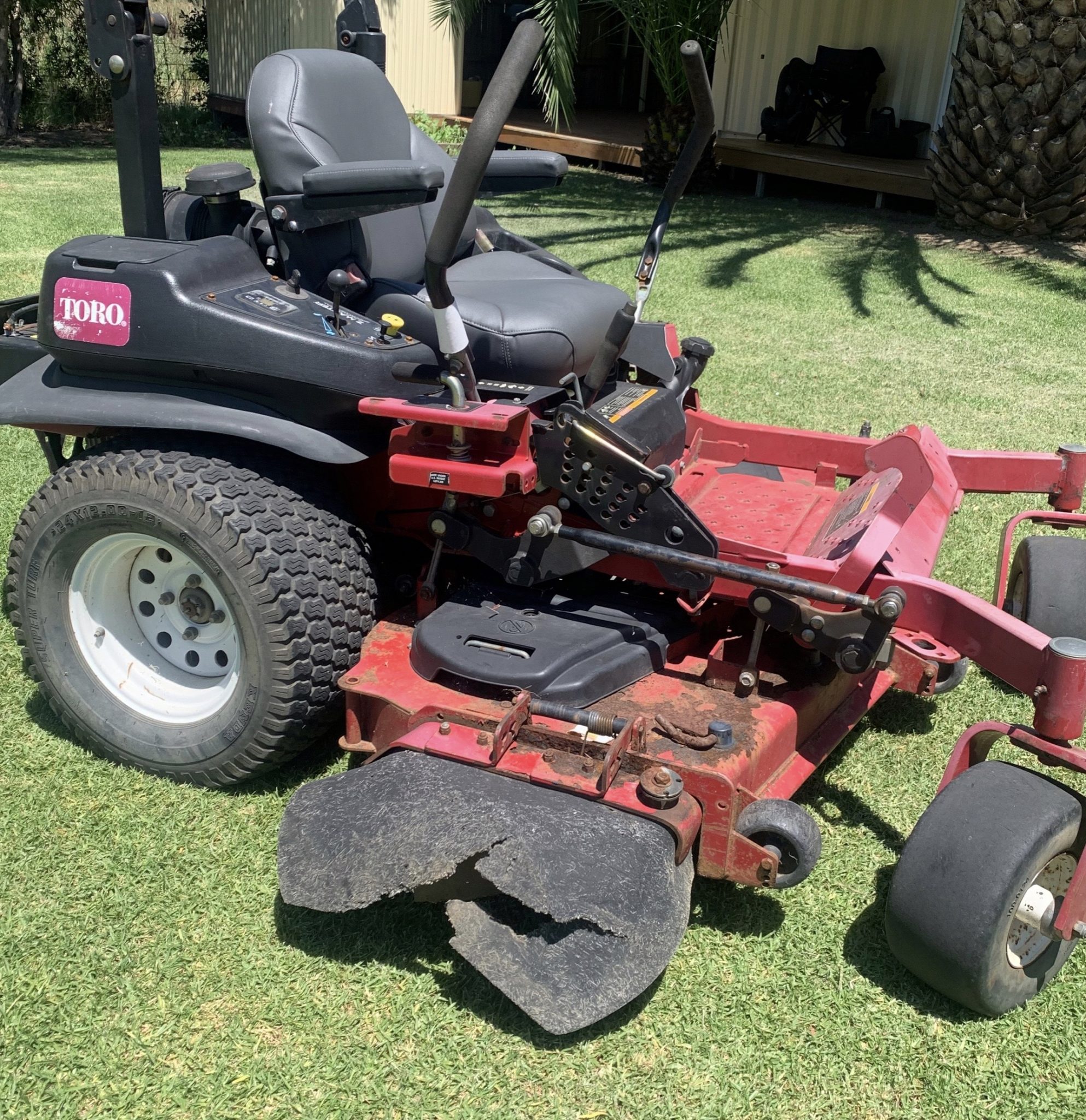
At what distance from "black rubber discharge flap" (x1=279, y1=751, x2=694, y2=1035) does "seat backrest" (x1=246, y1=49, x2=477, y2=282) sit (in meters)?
1.42

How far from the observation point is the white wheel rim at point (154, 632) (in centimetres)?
300

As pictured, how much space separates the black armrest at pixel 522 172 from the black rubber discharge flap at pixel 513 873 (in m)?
2.00

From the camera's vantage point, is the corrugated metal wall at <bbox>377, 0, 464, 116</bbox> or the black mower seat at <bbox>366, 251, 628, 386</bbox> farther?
the corrugated metal wall at <bbox>377, 0, 464, 116</bbox>

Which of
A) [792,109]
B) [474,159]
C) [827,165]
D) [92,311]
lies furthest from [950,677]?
[792,109]

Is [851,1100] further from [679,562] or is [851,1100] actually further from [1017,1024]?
[679,562]

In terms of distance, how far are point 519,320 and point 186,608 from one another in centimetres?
109

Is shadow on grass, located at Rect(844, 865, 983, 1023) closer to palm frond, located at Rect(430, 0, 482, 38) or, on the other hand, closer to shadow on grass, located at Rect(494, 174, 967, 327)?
shadow on grass, located at Rect(494, 174, 967, 327)

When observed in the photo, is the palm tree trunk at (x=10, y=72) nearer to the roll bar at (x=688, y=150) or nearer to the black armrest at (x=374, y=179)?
the roll bar at (x=688, y=150)

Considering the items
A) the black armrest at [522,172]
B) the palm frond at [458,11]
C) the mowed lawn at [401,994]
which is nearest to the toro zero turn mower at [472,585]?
the mowed lawn at [401,994]

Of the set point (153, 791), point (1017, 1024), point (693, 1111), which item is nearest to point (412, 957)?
point (693, 1111)

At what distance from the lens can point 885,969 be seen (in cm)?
252

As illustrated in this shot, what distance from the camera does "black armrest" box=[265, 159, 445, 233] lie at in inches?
102

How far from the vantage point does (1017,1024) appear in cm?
239

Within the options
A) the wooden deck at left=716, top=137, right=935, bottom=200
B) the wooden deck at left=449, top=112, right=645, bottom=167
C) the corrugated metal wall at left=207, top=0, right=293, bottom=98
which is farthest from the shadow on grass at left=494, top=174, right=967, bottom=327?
the corrugated metal wall at left=207, top=0, right=293, bottom=98
